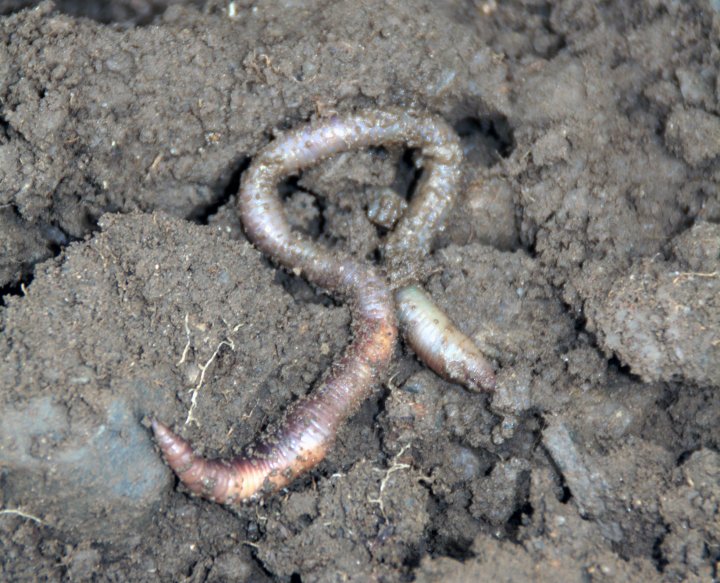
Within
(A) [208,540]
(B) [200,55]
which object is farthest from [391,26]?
(A) [208,540]

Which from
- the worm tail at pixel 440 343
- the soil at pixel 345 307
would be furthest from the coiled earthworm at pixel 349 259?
the soil at pixel 345 307

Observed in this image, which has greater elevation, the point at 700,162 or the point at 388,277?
the point at 700,162

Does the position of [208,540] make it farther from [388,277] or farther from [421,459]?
[388,277]

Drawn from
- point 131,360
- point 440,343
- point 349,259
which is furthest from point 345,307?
point 131,360

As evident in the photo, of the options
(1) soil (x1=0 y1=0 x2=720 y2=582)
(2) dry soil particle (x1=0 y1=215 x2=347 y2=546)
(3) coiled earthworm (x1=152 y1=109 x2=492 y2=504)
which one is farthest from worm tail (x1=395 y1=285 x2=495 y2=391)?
(2) dry soil particle (x1=0 y1=215 x2=347 y2=546)

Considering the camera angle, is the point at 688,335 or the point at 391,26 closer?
the point at 688,335

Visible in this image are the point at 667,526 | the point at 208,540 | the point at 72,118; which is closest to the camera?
the point at 667,526

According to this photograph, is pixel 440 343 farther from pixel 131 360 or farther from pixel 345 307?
pixel 131 360

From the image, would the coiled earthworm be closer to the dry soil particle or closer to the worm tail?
the worm tail
